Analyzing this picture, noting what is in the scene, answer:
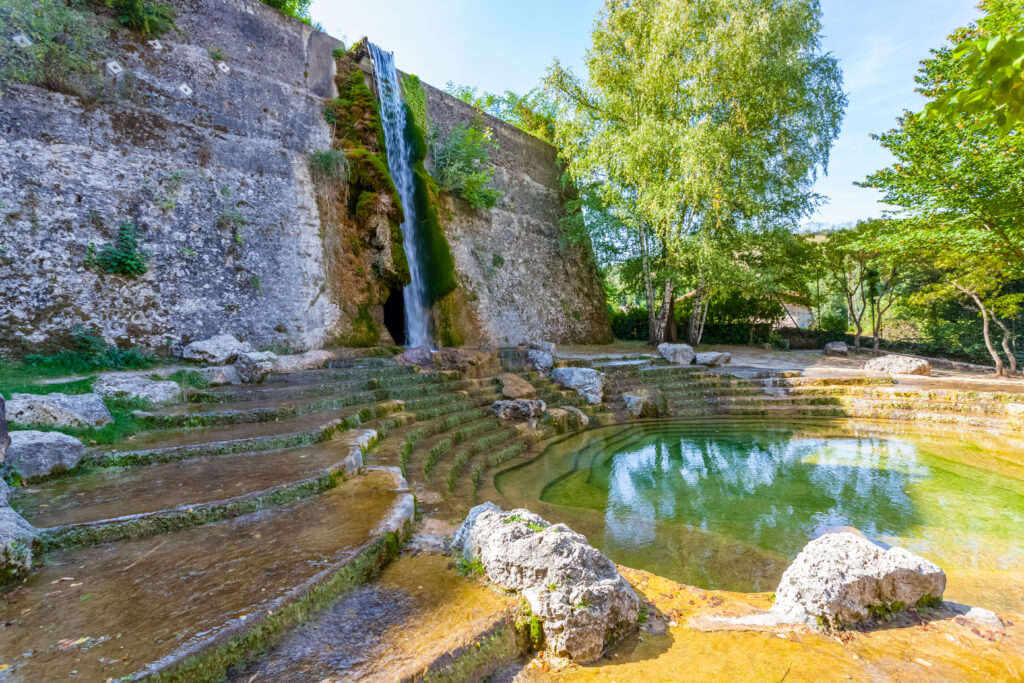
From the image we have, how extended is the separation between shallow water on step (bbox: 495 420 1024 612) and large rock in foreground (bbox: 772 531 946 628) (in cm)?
52

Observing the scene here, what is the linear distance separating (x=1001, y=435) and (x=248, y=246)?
1173 cm

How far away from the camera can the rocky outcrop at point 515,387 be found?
735 cm

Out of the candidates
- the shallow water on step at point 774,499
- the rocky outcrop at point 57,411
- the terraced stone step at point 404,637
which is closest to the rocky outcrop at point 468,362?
the shallow water on step at point 774,499

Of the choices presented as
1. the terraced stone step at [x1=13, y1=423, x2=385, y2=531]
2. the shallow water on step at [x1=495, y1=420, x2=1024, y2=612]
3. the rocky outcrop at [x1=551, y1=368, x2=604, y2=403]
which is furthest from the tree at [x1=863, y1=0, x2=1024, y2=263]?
the terraced stone step at [x1=13, y1=423, x2=385, y2=531]

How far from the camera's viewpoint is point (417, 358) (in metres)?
7.54

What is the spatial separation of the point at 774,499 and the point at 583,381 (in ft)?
14.9

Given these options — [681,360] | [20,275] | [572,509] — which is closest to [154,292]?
[20,275]

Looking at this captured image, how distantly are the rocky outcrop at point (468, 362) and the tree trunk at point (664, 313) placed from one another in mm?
7808

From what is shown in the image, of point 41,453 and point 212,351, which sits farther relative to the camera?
point 212,351

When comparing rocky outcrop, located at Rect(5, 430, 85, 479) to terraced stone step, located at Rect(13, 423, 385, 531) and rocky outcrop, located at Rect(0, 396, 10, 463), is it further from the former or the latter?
rocky outcrop, located at Rect(0, 396, 10, 463)

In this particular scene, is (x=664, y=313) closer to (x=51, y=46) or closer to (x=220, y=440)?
(x=220, y=440)

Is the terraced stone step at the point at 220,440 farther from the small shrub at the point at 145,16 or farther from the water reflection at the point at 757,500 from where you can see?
the small shrub at the point at 145,16

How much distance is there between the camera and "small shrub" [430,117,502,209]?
12.1 meters

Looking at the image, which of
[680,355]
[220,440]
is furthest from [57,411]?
[680,355]
